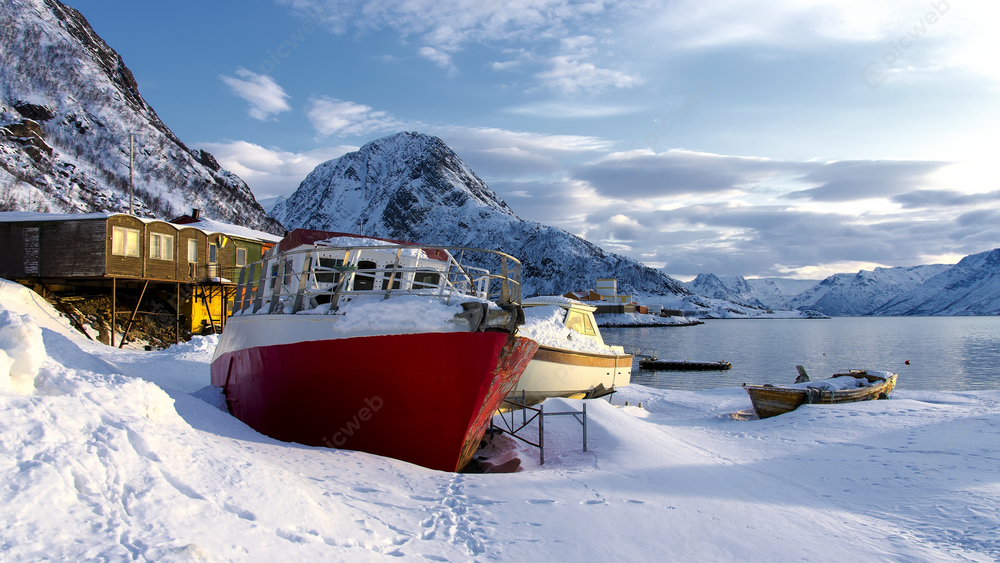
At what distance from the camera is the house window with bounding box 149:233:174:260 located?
83.0ft

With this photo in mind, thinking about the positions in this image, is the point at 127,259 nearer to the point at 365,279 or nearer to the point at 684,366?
the point at 365,279

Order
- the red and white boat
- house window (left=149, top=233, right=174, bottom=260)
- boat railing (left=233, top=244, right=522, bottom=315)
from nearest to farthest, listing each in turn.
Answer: the red and white boat → boat railing (left=233, top=244, right=522, bottom=315) → house window (left=149, top=233, right=174, bottom=260)

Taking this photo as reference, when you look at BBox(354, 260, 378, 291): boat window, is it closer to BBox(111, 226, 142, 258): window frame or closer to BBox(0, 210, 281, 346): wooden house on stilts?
BBox(0, 210, 281, 346): wooden house on stilts

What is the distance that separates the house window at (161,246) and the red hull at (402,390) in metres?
20.3

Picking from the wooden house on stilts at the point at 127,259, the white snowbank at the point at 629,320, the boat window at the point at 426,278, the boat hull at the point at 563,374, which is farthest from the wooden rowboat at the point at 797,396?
the white snowbank at the point at 629,320

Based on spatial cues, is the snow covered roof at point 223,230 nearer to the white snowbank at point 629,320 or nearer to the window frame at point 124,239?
the window frame at point 124,239

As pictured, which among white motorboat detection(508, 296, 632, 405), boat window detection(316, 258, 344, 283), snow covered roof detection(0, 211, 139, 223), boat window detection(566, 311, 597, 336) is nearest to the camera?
boat window detection(316, 258, 344, 283)

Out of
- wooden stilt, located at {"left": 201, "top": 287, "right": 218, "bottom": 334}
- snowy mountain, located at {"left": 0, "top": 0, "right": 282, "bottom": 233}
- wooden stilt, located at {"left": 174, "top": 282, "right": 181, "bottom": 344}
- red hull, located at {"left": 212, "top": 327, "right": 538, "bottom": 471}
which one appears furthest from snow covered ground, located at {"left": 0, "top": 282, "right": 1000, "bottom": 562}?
snowy mountain, located at {"left": 0, "top": 0, "right": 282, "bottom": 233}

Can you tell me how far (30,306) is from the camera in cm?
2200

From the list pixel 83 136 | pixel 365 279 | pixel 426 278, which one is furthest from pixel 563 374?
pixel 83 136

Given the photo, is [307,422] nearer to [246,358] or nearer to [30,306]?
[246,358]

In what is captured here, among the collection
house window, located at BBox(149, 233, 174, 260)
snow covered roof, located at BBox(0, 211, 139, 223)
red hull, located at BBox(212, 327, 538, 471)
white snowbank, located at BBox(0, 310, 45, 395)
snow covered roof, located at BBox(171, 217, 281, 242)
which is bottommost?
red hull, located at BBox(212, 327, 538, 471)

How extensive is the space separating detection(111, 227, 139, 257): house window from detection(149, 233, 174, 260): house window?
2.34 ft

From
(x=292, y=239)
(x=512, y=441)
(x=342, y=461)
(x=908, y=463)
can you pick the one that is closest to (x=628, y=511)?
(x=342, y=461)
